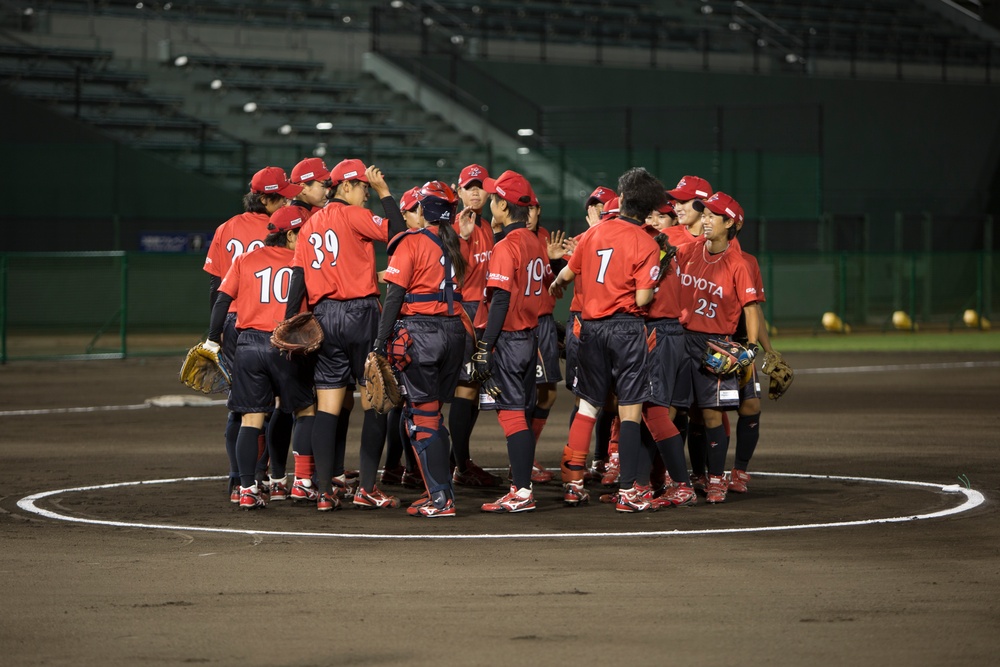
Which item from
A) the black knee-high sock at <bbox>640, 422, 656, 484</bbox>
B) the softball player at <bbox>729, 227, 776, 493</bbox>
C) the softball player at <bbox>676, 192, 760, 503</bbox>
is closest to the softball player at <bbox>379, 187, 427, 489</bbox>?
the black knee-high sock at <bbox>640, 422, 656, 484</bbox>

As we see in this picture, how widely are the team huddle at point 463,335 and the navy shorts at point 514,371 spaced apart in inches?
0.5

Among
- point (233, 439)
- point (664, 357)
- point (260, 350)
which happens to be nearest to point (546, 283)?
point (664, 357)

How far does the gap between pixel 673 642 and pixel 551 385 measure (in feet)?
18.5

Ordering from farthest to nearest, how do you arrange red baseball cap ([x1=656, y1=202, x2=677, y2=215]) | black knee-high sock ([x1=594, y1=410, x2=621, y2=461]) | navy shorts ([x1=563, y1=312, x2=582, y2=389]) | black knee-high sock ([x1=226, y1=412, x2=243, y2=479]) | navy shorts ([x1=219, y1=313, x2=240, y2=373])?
black knee-high sock ([x1=594, y1=410, x2=621, y2=461]), navy shorts ([x1=563, y1=312, x2=582, y2=389]), navy shorts ([x1=219, y1=313, x2=240, y2=373]), black knee-high sock ([x1=226, y1=412, x2=243, y2=479]), red baseball cap ([x1=656, y1=202, x2=677, y2=215])

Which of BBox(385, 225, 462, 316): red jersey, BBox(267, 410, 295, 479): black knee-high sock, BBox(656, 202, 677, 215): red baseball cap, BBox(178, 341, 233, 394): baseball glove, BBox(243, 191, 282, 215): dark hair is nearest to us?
BBox(385, 225, 462, 316): red jersey

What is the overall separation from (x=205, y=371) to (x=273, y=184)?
146 centimetres

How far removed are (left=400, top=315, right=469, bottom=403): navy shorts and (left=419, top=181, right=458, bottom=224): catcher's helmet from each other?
657mm

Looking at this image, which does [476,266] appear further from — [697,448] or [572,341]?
[697,448]

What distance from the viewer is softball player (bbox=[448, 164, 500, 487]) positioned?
11.2 metres

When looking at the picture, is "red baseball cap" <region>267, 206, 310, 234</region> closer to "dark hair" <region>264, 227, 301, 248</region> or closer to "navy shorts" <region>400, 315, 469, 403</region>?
"dark hair" <region>264, 227, 301, 248</region>

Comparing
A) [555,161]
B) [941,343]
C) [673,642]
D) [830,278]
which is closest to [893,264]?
[830,278]

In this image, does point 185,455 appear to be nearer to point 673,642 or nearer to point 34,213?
point 673,642

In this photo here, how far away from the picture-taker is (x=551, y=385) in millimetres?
11805

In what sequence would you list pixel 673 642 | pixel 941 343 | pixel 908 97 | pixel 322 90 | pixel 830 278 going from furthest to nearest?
1. pixel 908 97
2. pixel 322 90
3. pixel 830 278
4. pixel 941 343
5. pixel 673 642
